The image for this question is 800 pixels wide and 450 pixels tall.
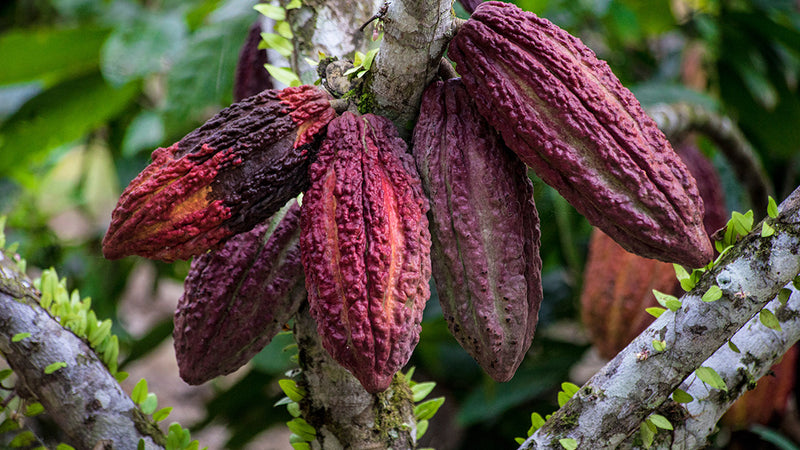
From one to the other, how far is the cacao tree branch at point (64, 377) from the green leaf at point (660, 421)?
0.61 m

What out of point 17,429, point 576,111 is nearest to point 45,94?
point 17,429

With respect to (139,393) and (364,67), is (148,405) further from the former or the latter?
(364,67)

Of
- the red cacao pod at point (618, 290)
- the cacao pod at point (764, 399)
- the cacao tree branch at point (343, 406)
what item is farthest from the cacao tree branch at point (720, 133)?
the cacao tree branch at point (343, 406)

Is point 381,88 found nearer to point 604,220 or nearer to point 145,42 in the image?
point 604,220

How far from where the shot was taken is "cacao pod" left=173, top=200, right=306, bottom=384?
0.80 meters

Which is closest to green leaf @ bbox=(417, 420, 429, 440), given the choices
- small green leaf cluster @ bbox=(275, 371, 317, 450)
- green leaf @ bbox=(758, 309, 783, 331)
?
small green leaf cluster @ bbox=(275, 371, 317, 450)

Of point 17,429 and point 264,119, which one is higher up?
point 264,119

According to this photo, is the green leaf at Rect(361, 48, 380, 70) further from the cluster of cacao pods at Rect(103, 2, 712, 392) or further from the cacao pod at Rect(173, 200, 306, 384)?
the cacao pod at Rect(173, 200, 306, 384)

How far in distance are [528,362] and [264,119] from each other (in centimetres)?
144

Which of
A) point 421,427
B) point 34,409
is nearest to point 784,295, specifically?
point 421,427

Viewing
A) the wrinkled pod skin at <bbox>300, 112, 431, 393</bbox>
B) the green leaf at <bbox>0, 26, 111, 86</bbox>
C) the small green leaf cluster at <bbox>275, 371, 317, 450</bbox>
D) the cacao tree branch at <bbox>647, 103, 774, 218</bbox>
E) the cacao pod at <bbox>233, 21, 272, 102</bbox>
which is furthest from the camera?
the green leaf at <bbox>0, 26, 111, 86</bbox>

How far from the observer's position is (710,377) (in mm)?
752

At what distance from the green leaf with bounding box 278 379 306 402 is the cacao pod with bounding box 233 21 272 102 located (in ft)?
1.55

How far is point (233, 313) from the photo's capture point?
31.4 inches
